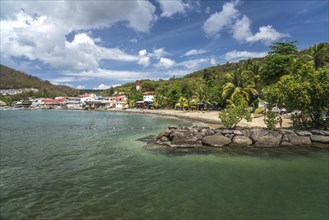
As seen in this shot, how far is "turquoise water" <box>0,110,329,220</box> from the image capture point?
10.5m

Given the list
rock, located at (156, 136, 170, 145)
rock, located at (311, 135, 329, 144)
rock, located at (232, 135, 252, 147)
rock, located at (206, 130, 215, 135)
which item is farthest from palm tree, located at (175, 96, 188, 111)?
rock, located at (311, 135, 329, 144)

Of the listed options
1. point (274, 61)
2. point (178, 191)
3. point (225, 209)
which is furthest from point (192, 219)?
point (274, 61)

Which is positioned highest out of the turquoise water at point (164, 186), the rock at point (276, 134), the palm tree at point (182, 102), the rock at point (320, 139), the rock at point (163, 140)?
the palm tree at point (182, 102)

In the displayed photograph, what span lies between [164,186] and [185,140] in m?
11.5

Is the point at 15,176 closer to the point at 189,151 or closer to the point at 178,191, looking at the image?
the point at 178,191

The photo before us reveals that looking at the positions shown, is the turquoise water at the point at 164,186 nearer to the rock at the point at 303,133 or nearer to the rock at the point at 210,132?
the rock at the point at 303,133

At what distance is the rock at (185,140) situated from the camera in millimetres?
24562

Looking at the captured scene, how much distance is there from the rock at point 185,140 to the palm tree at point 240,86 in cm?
3395

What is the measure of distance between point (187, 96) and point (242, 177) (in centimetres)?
7349

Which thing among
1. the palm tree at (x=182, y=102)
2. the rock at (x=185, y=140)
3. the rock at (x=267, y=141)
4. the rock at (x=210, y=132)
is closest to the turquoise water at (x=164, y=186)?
the rock at (x=267, y=141)

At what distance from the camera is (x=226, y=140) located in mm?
24500

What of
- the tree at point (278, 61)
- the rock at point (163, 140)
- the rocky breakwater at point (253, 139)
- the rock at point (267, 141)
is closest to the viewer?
the rock at point (267, 141)

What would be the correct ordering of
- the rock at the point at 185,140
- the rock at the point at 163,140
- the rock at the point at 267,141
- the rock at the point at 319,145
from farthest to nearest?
the rock at the point at 163,140, the rock at the point at 185,140, the rock at the point at 267,141, the rock at the point at 319,145

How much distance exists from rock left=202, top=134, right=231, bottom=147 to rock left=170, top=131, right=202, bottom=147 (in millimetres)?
716
